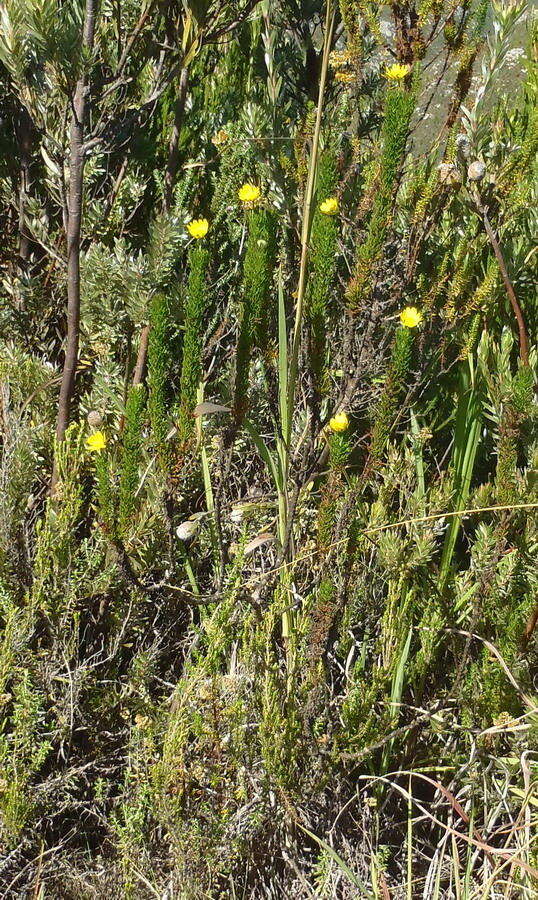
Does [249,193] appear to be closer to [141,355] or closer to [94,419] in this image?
[141,355]

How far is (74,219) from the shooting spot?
75.8 inches

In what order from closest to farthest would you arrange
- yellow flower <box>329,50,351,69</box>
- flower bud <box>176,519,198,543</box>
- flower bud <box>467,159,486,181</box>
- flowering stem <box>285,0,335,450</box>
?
flowering stem <box>285,0,335,450</box>, flower bud <box>467,159,486,181</box>, flower bud <box>176,519,198,543</box>, yellow flower <box>329,50,351,69</box>

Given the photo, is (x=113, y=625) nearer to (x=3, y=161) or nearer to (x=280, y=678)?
(x=280, y=678)

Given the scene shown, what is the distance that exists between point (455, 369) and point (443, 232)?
414 mm

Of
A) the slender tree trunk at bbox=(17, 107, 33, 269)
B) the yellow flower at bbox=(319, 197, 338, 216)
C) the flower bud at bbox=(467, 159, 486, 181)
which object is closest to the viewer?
the yellow flower at bbox=(319, 197, 338, 216)

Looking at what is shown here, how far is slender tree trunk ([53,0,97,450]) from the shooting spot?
6.03 feet

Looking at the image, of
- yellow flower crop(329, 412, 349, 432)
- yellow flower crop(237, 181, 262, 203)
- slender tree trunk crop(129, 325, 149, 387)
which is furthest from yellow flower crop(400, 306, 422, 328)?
slender tree trunk crop(129, 325, 149, 387)

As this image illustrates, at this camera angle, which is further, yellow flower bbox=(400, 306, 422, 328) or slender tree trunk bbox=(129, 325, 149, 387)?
slender tree trunk bbox=(129, 325, 149, 387)

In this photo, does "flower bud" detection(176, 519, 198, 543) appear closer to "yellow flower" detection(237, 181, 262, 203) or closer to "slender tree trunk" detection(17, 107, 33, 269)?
"yellow flower" detection(237, 181, 262, 203)

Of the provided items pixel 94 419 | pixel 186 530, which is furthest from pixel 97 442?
pixel 186 530

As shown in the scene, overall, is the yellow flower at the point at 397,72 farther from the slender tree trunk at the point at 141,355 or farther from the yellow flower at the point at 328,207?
the slender tree trunk at the point at 141,355

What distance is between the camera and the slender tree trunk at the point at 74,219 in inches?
72.4

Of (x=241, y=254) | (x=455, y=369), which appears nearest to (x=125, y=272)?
(x=241, y=254)

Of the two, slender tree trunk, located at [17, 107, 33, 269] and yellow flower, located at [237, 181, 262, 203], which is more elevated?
slender tree trunk, located at [17, 107, 33, 269]
